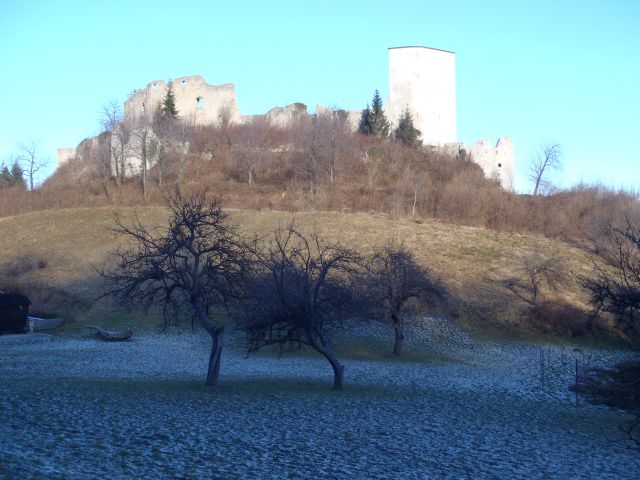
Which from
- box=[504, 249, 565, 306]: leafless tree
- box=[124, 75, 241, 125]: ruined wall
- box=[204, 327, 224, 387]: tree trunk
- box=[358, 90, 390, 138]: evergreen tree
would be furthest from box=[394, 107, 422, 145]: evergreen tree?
box=[204, 327, 224, 387]: tree trunk

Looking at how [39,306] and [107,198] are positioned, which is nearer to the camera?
[39,306]

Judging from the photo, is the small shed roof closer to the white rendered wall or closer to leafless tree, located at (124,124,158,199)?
leafless tree, located at (124,124,158,199)

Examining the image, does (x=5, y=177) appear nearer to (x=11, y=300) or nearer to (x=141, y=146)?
(x=141, y=146)

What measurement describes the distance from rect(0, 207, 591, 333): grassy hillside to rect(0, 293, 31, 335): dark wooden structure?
3.13 m

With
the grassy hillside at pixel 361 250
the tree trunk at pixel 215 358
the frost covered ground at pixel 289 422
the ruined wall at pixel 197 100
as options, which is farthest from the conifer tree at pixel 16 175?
the tree trunk at pixel 215 358

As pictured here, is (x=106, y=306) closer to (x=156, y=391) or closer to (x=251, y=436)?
(x=156, y=391)

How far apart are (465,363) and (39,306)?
24.3 m

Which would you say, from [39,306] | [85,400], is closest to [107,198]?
[39,306]

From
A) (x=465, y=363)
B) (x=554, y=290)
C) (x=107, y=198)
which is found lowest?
(x=465, y=363)

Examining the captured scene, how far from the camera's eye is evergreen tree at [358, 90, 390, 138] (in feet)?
240

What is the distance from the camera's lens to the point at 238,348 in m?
30.4

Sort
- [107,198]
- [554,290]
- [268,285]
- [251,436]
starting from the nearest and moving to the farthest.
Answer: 1. [251,436]
2. [268,285]
3. [554,290]
4. [107,198]

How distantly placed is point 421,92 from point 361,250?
122 ft

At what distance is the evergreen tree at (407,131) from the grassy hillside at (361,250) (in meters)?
20.1
